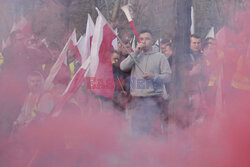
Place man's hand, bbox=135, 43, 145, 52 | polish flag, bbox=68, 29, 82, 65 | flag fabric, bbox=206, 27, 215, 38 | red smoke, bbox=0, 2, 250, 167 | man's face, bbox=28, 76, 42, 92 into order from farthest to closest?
polish flag, bbox=68, 29, 82, 65
man's face, bbox=28, 76, 42, 92
man's hand, bbox=135, 43, 145, 52
flag fabric, bbox=206, 27, 215, 38
red smoke, bbox=0, 2, 250, 167

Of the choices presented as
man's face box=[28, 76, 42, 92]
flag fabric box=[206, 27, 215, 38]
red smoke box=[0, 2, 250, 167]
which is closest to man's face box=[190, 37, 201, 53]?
flag fabric box=[206, 27, 215, 38]

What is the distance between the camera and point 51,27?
393 centimetres

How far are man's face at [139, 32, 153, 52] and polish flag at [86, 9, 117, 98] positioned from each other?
36cm

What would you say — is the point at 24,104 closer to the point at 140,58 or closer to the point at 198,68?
the point at 140,58

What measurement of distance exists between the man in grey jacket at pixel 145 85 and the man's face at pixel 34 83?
113 centimetres

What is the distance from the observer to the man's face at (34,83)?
3850 mm

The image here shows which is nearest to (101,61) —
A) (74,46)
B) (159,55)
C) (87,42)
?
(87,42)

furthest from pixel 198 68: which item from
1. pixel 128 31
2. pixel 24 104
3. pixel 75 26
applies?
pixel 24 104

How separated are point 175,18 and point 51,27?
1.64 metres

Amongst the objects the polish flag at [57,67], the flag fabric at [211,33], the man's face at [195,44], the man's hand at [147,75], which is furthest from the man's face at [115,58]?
the flag fabric at [211,33]

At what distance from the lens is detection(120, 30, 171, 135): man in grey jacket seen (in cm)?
363

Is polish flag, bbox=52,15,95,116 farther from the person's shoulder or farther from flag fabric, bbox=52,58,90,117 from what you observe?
the person's shoulder

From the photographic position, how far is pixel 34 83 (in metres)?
3.86

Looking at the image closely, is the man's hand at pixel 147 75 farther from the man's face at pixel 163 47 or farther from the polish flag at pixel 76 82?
the polish flag at pixel 76 82
